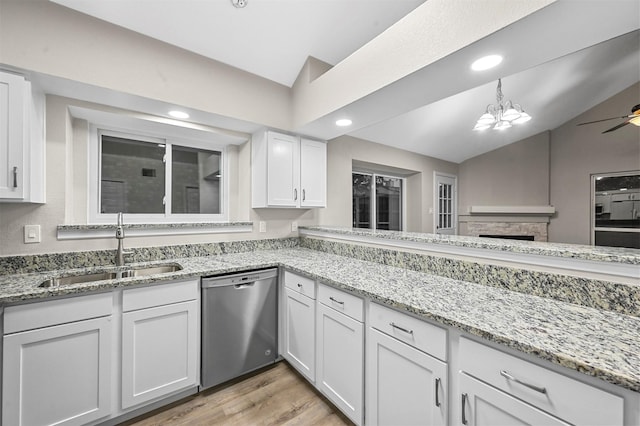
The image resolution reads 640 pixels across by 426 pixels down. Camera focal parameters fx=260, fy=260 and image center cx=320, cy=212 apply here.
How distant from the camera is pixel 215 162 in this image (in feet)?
9.15

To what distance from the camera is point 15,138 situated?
1.46 meters

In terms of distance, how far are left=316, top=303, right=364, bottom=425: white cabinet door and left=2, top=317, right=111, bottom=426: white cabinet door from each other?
1234 millimetres

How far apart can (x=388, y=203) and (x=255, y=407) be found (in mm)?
3798

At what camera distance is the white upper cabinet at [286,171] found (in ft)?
8.18

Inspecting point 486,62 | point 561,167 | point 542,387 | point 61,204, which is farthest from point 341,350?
point 561,167

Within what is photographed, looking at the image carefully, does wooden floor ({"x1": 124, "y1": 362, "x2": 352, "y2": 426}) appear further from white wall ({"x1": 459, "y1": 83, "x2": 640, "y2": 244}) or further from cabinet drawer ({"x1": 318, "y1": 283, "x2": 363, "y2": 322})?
white wall ({"x1": 459, "y1": 83, "x2": 640, "y2": 244})

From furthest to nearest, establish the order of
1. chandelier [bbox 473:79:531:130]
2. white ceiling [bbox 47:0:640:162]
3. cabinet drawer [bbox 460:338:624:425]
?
chandelier [bbox 473:79:531:130], white ceiling [bbox 47:0:640:162], cabinet drawer [bbox 460:338:624:425]

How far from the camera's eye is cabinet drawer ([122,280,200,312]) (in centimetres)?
154

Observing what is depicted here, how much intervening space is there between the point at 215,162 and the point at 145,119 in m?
0.78

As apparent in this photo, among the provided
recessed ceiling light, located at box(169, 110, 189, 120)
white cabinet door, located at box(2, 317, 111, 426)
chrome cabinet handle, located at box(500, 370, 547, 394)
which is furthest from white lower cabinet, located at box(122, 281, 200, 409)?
chrome cabinet handle, located at box(500, 370, 547, 394)

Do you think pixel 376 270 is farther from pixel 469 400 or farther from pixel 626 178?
pixel 626 178

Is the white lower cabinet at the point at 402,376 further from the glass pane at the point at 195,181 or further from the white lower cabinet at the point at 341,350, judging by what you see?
the glass pane at the point at 195,181

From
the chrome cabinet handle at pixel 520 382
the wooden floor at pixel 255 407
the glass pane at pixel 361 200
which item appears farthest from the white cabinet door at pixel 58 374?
the glass pane at pixel 361 200

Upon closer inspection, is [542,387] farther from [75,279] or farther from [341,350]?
[75,279]
